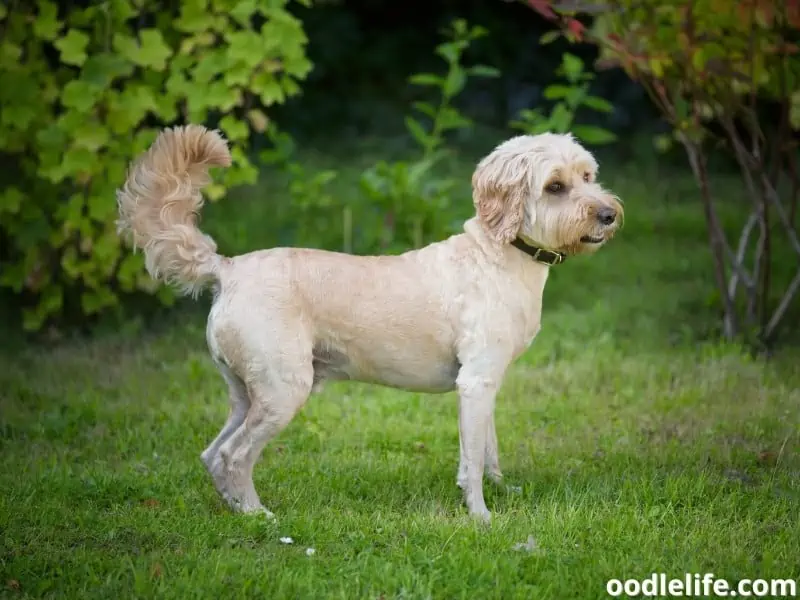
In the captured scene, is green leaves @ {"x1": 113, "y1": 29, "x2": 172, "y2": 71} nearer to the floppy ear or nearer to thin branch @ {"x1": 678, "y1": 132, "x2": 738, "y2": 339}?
the floppy ear

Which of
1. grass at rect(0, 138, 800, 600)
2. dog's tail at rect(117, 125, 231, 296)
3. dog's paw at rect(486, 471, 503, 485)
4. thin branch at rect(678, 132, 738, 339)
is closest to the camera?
grass at rect(0, 138, 800, 600)

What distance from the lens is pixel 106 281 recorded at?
8375 millimetres

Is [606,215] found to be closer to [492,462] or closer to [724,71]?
[492,462]

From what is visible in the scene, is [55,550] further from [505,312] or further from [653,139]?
[653,139]

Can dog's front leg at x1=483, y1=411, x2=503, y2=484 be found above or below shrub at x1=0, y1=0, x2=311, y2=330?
below

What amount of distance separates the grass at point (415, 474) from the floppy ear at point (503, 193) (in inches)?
47.9

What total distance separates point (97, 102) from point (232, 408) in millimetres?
3349

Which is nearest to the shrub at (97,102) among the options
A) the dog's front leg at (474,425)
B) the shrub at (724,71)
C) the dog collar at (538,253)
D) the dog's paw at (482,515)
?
the shrub at (724,71)


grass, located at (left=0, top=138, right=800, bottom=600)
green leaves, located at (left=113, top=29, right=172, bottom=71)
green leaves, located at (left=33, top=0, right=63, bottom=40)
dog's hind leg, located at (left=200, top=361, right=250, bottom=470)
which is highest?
green leaves, located at (left=33, top=0, right=63, bottom=40)

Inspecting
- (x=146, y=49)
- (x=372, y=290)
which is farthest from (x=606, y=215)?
(x=146, y=49)

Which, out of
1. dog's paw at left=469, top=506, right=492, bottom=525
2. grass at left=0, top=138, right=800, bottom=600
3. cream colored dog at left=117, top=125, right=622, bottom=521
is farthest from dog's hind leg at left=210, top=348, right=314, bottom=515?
dog's paw at left=469, top=506, right=492, bottom=525

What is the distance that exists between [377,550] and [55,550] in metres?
1.24

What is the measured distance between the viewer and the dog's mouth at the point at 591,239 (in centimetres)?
489

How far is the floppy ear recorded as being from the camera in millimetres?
4906
